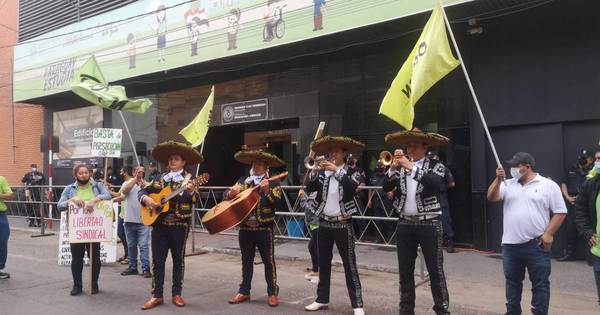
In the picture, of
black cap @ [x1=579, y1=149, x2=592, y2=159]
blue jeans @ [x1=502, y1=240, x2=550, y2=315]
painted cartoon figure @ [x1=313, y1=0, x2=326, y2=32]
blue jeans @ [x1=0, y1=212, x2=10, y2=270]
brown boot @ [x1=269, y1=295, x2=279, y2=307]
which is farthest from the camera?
painted cartoon figure @ [x1=313, y1=0, x2=326, y2=32]

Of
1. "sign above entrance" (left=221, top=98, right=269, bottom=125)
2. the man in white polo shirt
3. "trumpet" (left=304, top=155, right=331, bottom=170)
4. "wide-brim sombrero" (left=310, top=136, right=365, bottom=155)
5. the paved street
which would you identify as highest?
"sign above entrance" (left=221, top=98, right=269, bottom=125)

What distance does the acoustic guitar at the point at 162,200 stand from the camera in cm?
639

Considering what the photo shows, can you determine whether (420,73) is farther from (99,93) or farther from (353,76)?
(353,76)

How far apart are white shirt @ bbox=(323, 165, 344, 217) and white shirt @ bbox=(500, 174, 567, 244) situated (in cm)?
182

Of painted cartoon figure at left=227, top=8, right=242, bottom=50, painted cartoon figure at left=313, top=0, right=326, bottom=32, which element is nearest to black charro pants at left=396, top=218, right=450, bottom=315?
painted cartoon figure at left=313, top=0, right=326, bottom=32

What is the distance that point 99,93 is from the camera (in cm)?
943

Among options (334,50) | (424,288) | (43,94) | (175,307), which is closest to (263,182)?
(175,307)

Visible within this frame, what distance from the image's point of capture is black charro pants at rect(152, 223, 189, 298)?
257 inches

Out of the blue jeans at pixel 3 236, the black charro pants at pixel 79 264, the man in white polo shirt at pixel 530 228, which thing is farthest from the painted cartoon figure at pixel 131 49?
the man in white polo shirt at pixel 530 228

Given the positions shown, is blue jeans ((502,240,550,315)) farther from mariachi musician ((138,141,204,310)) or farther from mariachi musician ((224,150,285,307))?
mariachi musician ((138,141,204,310))

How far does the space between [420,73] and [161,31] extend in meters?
10.5

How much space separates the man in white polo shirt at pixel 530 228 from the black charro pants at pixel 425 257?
0.70 m

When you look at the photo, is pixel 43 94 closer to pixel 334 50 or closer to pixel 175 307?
pixel 334 50

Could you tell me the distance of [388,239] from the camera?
10.8 m
